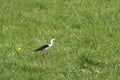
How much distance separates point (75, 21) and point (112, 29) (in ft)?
4.71

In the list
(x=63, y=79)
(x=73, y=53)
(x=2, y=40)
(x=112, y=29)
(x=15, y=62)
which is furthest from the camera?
→ (x=112, y=29)

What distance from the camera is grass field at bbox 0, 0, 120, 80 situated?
944 cm

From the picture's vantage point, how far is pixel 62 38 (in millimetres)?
12289

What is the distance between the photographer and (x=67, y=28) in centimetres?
1328

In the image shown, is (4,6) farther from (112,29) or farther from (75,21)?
(112,29)

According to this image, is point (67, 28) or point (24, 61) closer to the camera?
point (24, 61)

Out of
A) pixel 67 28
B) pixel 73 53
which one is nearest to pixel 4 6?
pixel 67 28

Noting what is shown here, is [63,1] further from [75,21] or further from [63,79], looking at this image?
[63,79]

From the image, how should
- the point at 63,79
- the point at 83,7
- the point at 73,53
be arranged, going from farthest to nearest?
1. the point at 83,7
2. the point at 73,53
3. the point at 63,79

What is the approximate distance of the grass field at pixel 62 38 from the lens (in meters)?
9.44

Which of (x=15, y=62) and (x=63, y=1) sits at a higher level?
(x=63, y=1)

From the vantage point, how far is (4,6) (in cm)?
1544

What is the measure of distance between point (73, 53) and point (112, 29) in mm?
2600

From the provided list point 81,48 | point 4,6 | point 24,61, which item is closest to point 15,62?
point 24,61
